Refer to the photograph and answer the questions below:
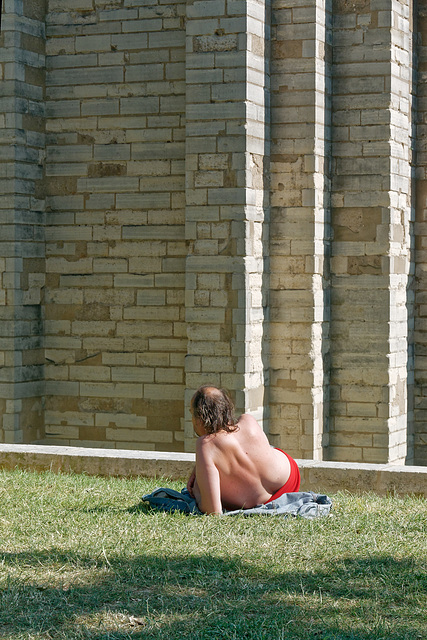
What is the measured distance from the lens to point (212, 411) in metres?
6.93

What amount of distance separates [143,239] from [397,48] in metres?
4.18

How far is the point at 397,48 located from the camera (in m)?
13.4

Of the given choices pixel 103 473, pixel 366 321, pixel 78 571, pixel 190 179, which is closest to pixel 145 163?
pixel 190 179

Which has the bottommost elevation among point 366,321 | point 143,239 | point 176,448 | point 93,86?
point 176,448

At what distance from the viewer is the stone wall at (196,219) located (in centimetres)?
1251

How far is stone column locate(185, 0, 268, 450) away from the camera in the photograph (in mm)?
12352

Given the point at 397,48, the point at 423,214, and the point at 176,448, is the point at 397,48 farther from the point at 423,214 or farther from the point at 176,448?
the point at 176,448

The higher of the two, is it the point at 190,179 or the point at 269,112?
the point at 269,112

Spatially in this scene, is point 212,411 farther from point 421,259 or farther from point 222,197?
point 421,259

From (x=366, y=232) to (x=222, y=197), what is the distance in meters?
2.12

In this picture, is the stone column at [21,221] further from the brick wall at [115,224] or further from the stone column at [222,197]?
the stone column at [222,197]

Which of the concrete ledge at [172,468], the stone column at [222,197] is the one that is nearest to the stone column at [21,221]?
the stone column at [222,197]

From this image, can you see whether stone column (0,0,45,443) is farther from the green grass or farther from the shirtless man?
the shirtless man

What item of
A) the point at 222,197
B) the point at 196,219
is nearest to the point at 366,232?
the point at 222,197
